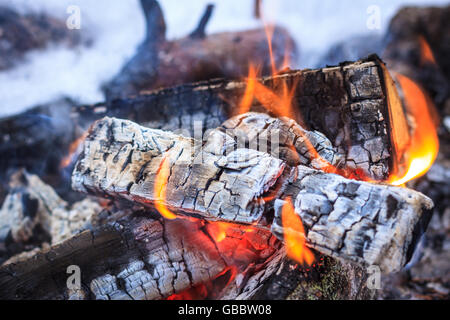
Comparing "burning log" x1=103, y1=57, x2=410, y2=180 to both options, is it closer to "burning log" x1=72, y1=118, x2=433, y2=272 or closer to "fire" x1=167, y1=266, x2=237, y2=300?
"burning log" x1=72, y1=118, x2=433, y2=272

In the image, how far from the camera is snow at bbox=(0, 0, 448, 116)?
356 centimetres

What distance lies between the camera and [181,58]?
3400 mm

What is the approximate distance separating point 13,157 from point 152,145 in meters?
2.66

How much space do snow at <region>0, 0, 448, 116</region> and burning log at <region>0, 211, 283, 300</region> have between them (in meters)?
2.43

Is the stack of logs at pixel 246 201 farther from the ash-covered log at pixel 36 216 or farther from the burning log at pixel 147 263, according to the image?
the ash-covered log at pixel 36 216

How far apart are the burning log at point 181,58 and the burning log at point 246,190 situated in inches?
61.6

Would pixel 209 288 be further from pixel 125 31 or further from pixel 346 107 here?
pixel 125 31

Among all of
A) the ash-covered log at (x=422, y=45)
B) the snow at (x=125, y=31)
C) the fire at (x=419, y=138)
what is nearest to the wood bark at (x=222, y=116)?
the fire at (x=419, y=138)

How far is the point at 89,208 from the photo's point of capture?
2.82m

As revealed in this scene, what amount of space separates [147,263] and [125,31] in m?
3.69

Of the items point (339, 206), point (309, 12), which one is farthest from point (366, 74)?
point (309, 12)

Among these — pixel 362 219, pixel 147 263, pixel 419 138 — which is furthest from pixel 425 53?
pixel 147 263

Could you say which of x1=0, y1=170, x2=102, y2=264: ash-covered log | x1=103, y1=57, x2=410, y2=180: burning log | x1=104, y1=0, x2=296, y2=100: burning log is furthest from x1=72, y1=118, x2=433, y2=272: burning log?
x1=104, y1=0, x2=296, y2=100: burning log

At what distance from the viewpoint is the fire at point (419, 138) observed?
2027mm
